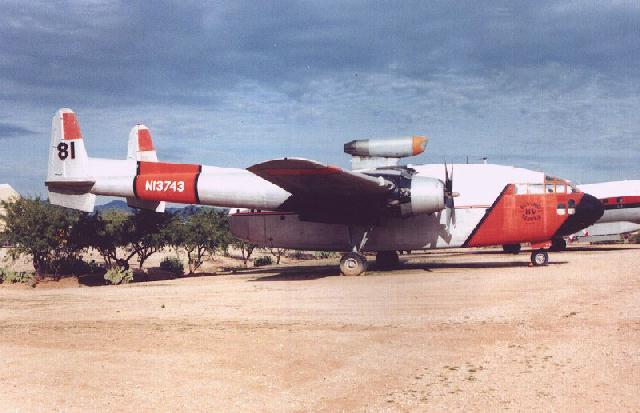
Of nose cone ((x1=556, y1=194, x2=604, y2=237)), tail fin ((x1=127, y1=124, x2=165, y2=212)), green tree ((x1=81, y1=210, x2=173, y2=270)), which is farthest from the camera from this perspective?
green tree ((x1=81, y1=210, x2=173, y2=270))

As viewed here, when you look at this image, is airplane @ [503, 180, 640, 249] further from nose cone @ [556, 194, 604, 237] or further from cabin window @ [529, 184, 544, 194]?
cabin window @ [529, 184, 544, 194]

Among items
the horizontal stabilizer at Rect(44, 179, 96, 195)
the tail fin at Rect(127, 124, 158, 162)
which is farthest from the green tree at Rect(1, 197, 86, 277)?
the tail fin at Rect(127, 124, 158, 162)

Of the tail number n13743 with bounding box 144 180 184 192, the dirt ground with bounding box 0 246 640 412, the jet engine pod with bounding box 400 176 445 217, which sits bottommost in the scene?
the dirt ground with bounding box 0 246 640 412

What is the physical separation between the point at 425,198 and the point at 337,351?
1027 cm

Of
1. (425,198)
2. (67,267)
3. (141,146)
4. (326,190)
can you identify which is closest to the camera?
(326,190)

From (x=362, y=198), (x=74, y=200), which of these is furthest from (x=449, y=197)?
(x=74, y=200)

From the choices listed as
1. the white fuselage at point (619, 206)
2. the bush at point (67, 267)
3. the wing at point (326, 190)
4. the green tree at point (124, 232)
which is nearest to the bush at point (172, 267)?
the green tree at point (124, 232)

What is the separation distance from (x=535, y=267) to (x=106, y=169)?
16452mm

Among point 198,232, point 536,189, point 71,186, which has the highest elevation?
point 71,186

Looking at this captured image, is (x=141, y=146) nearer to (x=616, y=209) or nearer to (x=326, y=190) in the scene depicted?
(x=326, y=190)

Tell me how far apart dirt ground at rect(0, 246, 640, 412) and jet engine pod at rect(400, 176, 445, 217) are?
166 inches

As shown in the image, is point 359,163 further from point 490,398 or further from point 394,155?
point 490,398

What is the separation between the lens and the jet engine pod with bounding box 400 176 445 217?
1662cm

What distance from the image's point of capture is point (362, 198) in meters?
17.0
